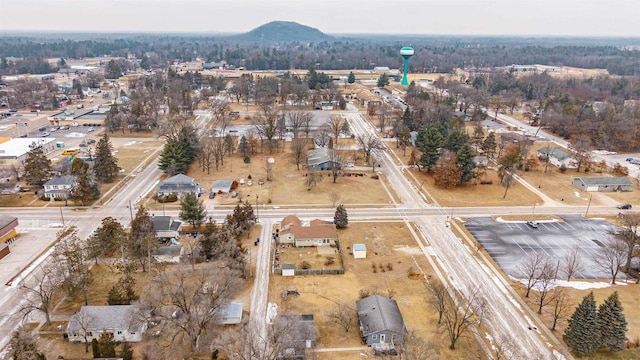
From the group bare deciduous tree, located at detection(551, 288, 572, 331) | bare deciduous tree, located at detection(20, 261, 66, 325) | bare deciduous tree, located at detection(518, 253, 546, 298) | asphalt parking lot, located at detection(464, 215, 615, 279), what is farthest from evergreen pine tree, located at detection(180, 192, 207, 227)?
bare deciduous tree, located at detection(551, 288, 572, 331)

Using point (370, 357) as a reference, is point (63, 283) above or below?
above

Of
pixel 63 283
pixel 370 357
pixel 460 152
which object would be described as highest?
pixel 460 152

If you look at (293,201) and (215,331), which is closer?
(215,331)

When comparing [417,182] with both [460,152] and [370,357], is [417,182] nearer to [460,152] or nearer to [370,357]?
[460,152]

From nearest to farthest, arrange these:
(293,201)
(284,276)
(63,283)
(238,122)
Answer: (63,283) → (284,276) → (293,201) → (238,122)

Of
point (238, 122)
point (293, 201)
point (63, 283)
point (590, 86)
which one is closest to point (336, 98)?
point (238, 122)

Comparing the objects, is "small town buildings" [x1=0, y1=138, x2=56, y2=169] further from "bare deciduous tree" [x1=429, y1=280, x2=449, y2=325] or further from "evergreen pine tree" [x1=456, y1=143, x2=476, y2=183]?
"evergreen pine tree" [x1=456, y1=143, x2=476, y2=183]

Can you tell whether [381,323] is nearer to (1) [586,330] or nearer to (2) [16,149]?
(1) [586,330]
